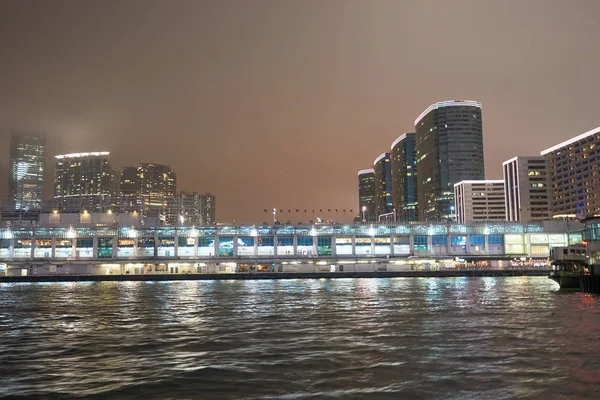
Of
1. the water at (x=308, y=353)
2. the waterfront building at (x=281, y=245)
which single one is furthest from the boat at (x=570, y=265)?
the waterfront building at (x=281, y=245)

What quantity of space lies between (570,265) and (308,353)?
7498 cm

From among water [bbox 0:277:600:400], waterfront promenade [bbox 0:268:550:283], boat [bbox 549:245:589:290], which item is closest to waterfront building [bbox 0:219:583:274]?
waterfront promenade [bbox 0:268:550:283]

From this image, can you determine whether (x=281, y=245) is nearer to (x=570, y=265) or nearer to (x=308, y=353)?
(x=570, y=265)

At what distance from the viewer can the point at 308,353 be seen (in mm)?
33781

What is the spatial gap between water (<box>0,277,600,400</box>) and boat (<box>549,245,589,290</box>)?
108 feet

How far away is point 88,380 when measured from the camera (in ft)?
90.4

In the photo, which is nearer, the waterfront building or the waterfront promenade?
the waterfront promenade

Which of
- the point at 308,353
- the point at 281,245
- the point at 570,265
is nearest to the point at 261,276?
the point at 281,245

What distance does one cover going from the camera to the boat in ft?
294

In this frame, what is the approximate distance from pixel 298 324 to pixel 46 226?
497 feet

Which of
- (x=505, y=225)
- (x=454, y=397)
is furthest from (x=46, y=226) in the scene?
(x=454, y=397)

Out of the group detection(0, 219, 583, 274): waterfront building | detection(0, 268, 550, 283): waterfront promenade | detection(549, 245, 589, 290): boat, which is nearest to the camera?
detection(549, 245, 589, 290): boat

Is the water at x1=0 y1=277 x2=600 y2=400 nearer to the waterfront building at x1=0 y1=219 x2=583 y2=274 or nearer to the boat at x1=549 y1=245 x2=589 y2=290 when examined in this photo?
the boat at x1=549 y1=245 x2=589 y2=290

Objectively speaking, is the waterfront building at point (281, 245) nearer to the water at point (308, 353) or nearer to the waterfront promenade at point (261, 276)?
the waterfront promenade at point (261, 276)
